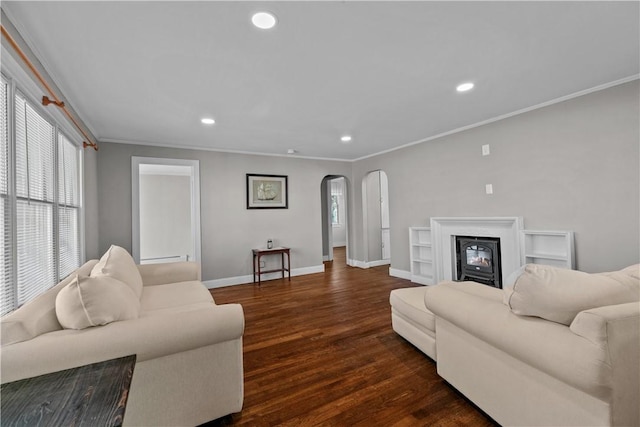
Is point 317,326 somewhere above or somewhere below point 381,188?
below

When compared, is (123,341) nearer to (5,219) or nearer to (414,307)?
(5,219)

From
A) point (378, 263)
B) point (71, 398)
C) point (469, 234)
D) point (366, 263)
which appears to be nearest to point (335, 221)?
point (378, 263)

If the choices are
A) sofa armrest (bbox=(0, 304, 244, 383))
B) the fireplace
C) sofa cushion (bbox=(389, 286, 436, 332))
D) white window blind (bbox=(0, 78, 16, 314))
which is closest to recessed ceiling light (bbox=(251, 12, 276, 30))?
white window blind (bbox=(0, 78, 16, 314))

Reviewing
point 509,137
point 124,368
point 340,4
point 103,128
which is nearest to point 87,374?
point 124,368

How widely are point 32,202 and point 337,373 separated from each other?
247 centimetres

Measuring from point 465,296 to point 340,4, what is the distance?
6.04 feet

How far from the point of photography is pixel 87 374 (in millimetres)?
964

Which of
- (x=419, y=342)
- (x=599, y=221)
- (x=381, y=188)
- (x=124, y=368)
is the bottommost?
(x=419, y=342)

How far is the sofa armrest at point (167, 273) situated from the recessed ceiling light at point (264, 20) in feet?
8.53

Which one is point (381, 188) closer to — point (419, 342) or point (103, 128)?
point (419, 342)

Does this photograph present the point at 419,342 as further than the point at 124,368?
Yes

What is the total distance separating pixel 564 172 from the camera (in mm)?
2828

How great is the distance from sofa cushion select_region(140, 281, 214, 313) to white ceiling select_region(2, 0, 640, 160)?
73.7 inches

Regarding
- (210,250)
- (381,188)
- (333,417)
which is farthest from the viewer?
(381,188)
